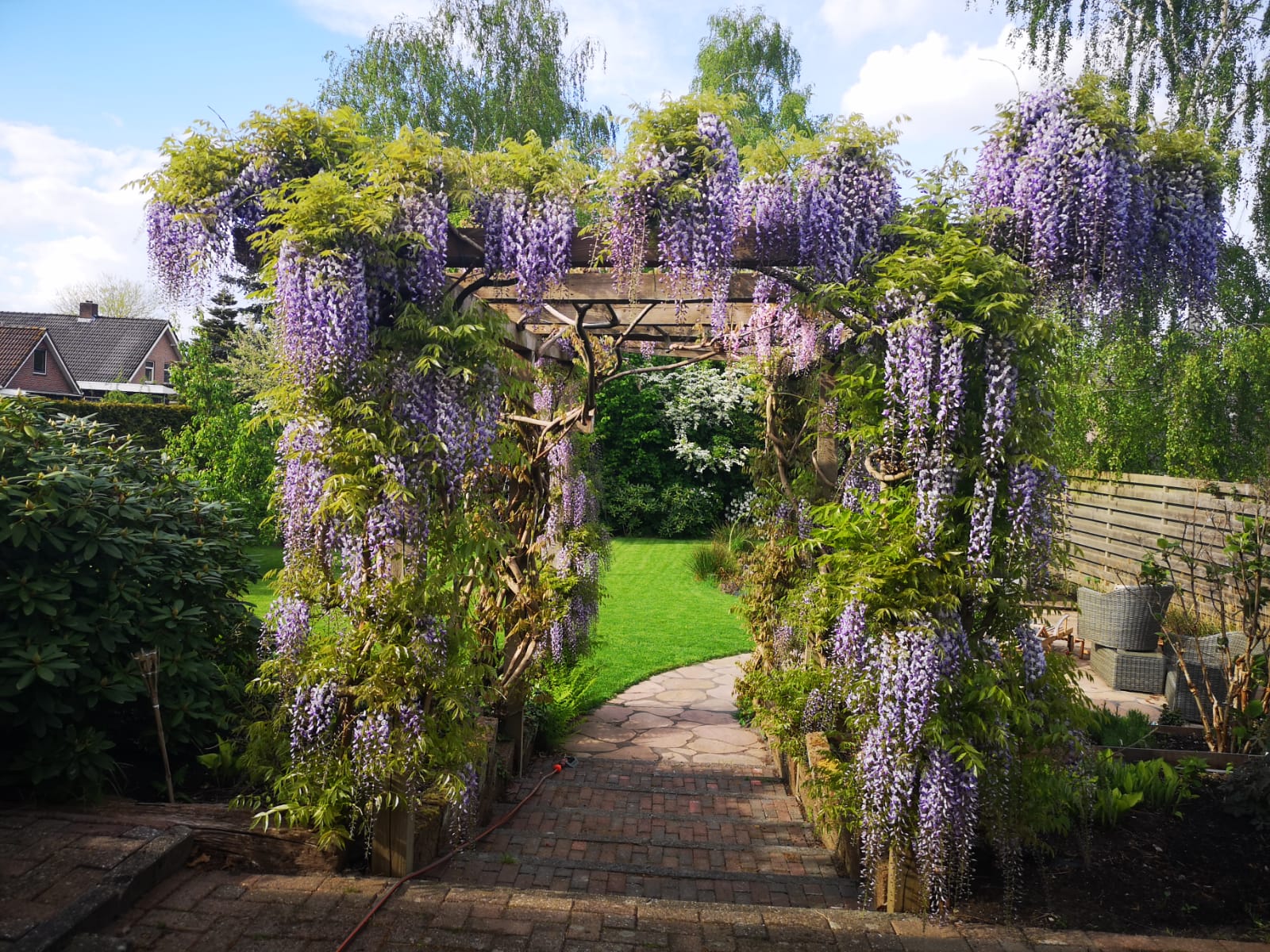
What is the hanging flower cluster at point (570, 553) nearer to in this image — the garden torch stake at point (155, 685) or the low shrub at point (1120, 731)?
the garden torch stake at point (155, 685)

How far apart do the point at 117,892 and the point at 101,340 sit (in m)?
32.1

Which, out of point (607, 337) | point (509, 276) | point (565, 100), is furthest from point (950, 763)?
point (565, 100)

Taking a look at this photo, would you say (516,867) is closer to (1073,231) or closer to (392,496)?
(392,496)

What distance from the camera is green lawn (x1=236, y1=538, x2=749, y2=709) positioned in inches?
273

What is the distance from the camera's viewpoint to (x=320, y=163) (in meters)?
3.17

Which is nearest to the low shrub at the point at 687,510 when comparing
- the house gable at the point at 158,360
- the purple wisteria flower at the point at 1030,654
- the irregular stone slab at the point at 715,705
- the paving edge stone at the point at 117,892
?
the irregular stone slab at the point at 715,705

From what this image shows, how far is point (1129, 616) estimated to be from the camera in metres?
6.35

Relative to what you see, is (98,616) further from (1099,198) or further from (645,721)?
(1099,198)

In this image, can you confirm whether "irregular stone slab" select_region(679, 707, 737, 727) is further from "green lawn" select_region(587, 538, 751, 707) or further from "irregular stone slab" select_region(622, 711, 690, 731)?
"green lawn" select_region(587, 538, 751, 707)

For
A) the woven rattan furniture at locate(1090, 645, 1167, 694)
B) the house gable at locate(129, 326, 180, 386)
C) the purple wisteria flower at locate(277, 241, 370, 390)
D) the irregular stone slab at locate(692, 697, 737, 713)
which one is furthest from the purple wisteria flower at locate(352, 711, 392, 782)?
the house gable at locate(129, 326, 180, 386)

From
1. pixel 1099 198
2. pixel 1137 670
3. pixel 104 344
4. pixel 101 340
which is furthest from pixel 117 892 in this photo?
pixel 101 340

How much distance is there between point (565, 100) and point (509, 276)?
12259 millimetres

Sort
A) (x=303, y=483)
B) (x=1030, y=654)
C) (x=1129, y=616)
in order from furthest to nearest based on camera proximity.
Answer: (x=1129, y=616) < (x=303, y=483) < (x=1030, y=654)

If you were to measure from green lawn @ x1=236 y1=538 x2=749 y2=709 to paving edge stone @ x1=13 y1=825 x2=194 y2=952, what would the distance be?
3.10 metres
